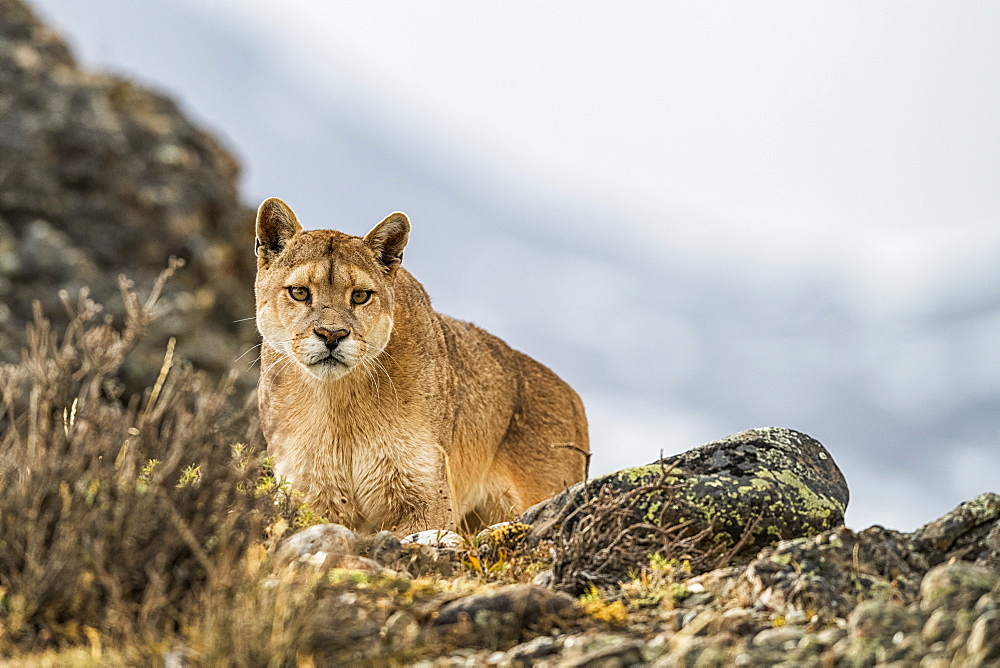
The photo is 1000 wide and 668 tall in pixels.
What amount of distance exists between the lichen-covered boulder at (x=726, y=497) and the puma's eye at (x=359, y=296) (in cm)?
224

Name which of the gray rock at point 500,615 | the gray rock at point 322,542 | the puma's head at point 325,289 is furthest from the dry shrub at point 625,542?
the puma's head at point 325,289

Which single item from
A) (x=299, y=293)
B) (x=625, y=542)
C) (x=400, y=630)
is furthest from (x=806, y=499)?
(x=299, y=293)

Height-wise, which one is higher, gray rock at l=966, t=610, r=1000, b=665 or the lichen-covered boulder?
the lichen-covered boulder

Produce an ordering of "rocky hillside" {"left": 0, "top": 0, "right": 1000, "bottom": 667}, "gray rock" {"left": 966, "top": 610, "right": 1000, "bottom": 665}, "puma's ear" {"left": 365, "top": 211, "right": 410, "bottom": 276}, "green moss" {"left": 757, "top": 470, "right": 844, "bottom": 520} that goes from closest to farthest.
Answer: "gray rock" {"left": 966, "top": 610, "right": 1000, "bottom": 665}, "rocky hillside" {"left": 0, "top": 0, "right": 1000, "bottom": 667}, "green moss" {"left": 757, "top": 470, "right": 844, "bottom": 520}, "puma's ear" {"left": 365, "top": 211, "right": 410, "bottom": 276}

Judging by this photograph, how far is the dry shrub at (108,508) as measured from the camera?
454 cm

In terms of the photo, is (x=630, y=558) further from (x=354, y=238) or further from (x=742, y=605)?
(x=354, y=238)

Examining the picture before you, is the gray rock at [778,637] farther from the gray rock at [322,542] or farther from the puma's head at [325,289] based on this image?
the puma's head at [325,289]

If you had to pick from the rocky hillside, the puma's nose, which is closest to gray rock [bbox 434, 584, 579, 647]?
the rocky hillside

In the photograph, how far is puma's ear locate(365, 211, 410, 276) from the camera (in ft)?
28.4

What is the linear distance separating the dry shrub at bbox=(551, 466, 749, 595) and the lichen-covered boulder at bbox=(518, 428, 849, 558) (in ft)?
0.06

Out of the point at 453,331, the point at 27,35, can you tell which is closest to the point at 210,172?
the point at 27,35

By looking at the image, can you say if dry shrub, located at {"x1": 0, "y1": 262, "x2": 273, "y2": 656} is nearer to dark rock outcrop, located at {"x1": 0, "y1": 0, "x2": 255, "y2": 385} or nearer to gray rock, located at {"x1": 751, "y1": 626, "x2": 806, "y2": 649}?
gray rock, located at {"x1": 751, "y1": 626, "x2": 806, "y2": 649}

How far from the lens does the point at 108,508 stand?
4.95m

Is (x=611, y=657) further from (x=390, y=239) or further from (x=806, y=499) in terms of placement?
(x=390, y=239)
